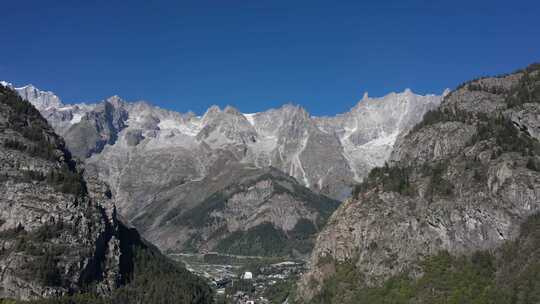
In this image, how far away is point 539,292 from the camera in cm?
19912
